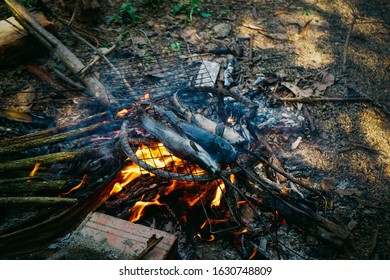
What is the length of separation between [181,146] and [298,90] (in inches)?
119

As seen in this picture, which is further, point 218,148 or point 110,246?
point 218,148

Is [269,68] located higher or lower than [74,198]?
lower

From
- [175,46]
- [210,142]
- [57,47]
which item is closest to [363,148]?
[210,142]

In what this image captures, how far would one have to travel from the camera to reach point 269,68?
18.2ft

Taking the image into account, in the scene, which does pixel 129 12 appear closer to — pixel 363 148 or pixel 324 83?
pixel 324 83

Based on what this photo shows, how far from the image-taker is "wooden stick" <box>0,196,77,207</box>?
3.05 m

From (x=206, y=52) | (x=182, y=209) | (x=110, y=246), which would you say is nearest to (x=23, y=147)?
(x=110, y=246)

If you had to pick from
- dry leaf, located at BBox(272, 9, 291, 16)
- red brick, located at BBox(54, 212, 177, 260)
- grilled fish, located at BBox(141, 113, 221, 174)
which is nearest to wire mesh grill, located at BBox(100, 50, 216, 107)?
grilled fish, located at BBox(141, 113, 221, 174)

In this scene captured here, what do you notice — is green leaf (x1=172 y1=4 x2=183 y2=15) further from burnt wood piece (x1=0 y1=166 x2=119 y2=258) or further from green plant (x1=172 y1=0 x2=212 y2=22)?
burnt wood piece (x1=0 y1=166 x2=119 y2=258)

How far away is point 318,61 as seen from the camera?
5.69 metres

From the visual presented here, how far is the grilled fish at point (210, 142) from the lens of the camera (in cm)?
315

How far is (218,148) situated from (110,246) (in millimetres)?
1560

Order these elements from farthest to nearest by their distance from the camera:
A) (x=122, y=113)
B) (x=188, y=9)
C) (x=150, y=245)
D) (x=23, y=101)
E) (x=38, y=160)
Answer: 1. (x=188, y=9)
2. (x=23, y=101)
3. (x=122, y=113)
4. (x=38, y=160)
5. (x=150, y=245)
